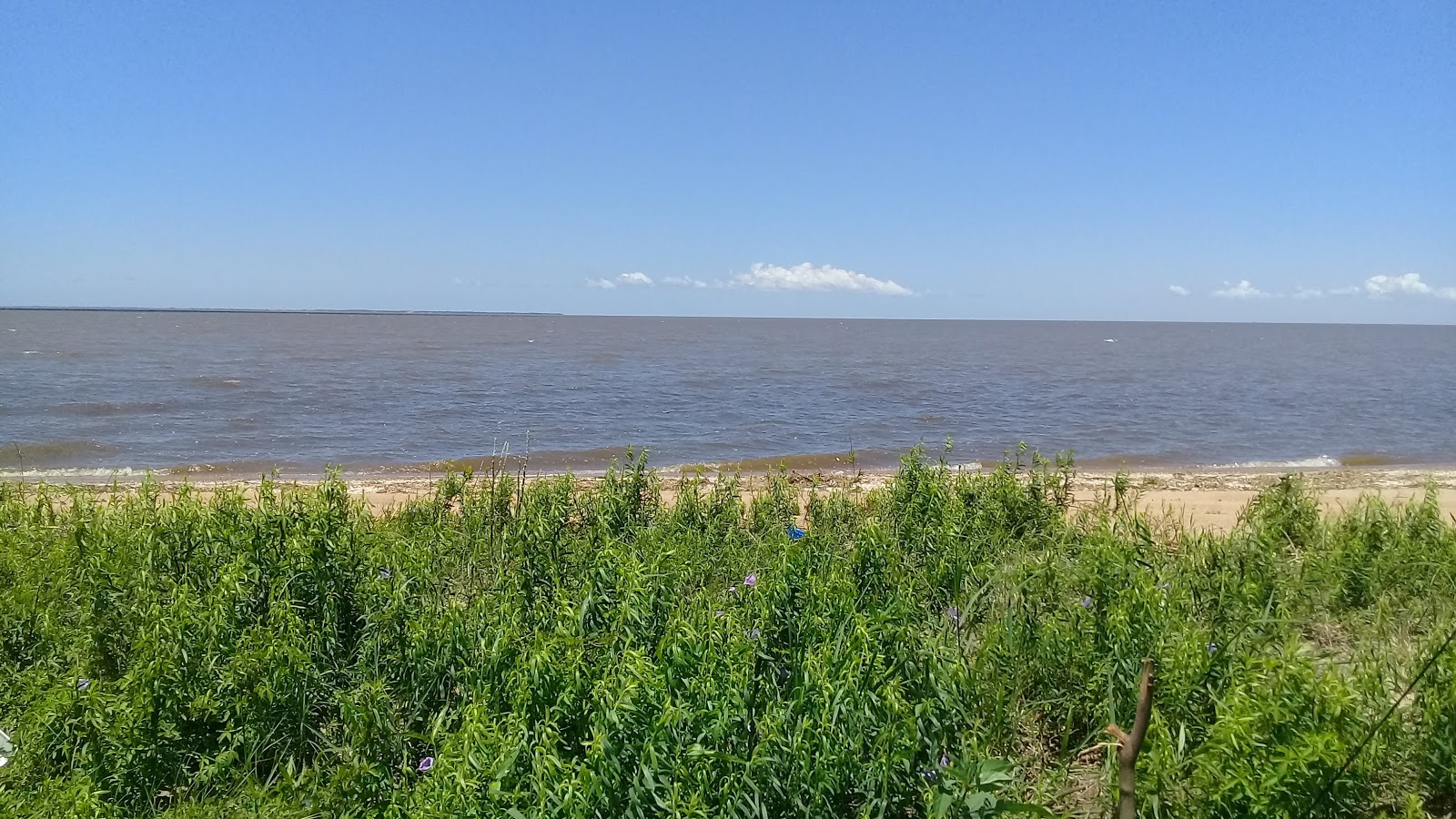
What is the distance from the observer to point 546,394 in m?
31.0

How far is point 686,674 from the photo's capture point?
3.49 m

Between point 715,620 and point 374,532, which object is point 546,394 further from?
point 715,620

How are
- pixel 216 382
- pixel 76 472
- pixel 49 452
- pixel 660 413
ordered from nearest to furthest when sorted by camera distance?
pixel 76 472
pixel 49 452
pixel 660 413
pixel 216 382

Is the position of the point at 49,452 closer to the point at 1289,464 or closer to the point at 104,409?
the point at 104,409

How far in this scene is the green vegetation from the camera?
2998 millimetres

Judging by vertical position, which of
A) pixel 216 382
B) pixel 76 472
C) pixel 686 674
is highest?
pixel 686 674

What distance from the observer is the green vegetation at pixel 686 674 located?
9.84 ft

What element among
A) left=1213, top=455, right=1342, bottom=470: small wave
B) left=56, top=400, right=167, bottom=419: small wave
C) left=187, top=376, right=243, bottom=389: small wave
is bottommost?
left=1213, top=455, right=1342, bottom=470: small wave

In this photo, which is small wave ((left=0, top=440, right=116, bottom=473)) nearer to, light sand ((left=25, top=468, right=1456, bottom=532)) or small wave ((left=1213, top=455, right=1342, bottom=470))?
light sand ((left=25, top=468, right=1456, bottom=532))

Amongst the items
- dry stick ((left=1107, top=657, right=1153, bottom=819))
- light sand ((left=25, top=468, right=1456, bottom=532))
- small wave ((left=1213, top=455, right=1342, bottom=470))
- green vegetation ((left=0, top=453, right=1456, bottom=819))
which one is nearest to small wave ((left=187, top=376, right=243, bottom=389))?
light sand ((left=25, top=468, right=1456, bottom=532))

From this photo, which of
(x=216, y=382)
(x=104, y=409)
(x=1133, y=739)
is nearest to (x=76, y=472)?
(x=104, y=409)

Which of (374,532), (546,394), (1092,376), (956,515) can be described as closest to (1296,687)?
(956,515)

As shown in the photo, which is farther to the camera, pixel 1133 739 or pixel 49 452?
pixel 49 452

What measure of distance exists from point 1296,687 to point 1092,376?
143 feet
